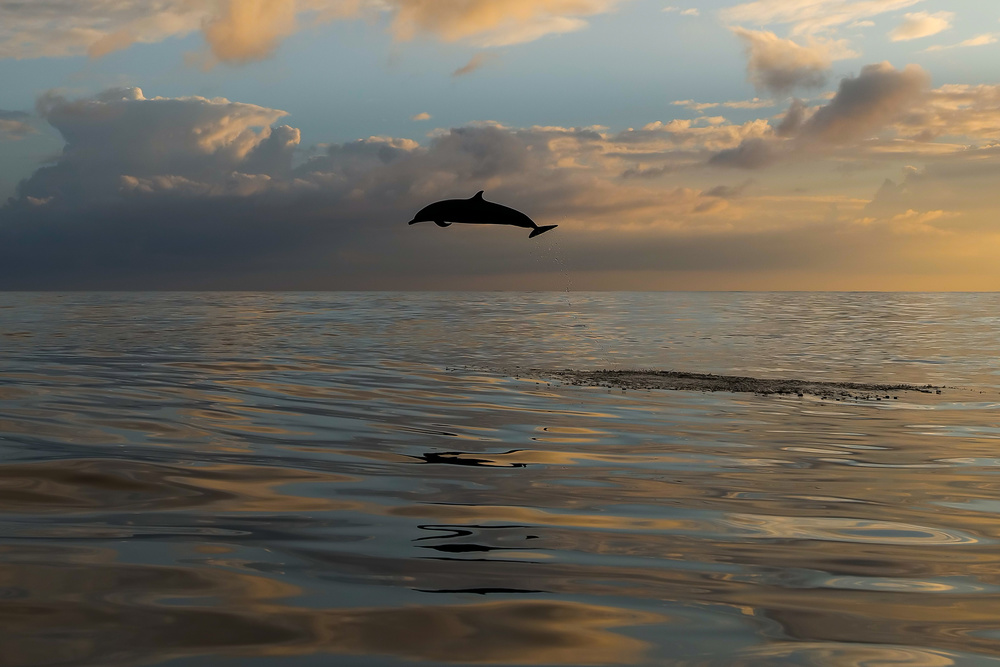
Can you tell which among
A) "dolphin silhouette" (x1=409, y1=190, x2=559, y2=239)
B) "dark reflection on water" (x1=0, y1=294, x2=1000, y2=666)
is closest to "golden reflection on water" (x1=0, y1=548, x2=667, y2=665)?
"dark reflection on water" (x1=0, y1=294, x2=1000, y2=666)

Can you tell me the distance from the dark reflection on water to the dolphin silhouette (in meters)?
3.20

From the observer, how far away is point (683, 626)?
14.8ft

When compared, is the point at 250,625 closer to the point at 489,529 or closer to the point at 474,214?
the point at 489,529

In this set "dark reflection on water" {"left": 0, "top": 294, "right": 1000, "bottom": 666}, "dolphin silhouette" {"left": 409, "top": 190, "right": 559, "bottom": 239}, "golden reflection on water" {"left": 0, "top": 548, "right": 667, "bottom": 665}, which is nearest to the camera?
"golden reflection on water" {"left": 0, "top": 548, "right": 667, "bottom": 665}

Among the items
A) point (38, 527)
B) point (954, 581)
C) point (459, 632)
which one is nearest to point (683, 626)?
point (459, 632)

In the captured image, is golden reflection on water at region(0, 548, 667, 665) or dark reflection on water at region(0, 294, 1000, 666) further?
dark reflection on water at region(0, 294, 1000, 666)

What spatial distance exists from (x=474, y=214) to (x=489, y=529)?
8.25 m

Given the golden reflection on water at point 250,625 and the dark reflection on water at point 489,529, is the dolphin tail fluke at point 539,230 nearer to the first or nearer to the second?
the dark reflection on water at point 489,529

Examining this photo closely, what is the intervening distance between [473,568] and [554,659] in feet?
4.64

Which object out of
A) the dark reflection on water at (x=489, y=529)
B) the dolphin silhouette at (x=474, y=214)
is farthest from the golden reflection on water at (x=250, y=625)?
the dolphin silhouette at (x=474, y=214)

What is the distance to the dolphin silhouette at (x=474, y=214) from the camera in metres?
13.7

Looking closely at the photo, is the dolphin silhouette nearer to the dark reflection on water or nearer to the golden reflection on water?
the dark reflection on water

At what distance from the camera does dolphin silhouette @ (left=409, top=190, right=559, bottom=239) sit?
44.8 feet

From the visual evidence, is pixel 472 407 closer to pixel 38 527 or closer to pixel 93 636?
pixel 38 527
